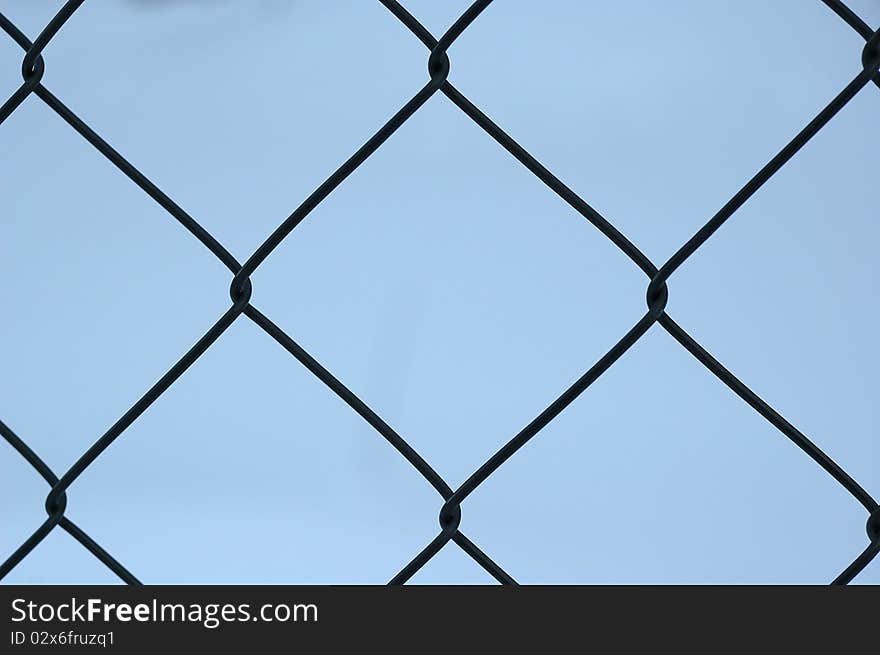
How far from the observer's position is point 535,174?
0.55 feet

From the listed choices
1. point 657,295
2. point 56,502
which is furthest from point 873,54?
point 56,502

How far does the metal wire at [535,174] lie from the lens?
0.16 meters

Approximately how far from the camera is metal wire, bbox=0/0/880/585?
0.16 meters

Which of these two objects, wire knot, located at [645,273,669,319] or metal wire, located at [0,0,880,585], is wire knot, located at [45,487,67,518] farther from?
wire knot, located at [645,273,669,319]

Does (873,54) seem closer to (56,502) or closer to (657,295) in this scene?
(657,295)

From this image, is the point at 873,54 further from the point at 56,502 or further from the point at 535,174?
the point at 56,502

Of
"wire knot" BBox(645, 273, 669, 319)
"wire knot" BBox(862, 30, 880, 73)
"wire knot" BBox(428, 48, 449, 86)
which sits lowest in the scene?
"wire knot" BBox(645, 273, 669, 319)

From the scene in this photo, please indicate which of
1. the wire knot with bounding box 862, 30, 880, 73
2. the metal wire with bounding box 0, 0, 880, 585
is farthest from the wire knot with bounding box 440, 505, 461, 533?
the wire knot with bounding box 862, 30, 880, 73

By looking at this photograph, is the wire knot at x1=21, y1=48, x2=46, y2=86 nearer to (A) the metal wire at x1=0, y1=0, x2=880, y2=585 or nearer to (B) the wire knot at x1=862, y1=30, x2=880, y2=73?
(A) the metal wire at x1=0, y1=0, x2=880, y2=585

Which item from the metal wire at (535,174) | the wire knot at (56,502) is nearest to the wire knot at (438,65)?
the metal wire at (535,174)

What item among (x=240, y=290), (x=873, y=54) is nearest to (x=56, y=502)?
(x=240, y=290)

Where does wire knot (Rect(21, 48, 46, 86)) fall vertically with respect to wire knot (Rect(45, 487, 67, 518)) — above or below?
above

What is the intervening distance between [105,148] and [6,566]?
0.28 ft

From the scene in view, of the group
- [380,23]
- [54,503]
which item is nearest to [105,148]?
[54,503]
